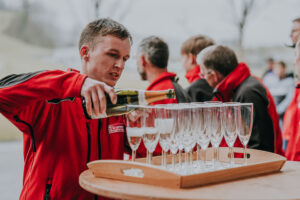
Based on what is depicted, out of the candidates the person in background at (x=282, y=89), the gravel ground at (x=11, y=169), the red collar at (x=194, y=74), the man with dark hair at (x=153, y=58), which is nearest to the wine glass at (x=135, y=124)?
the man with dark hair at (x=153, y=58)

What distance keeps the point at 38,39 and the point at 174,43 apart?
77.0 inches

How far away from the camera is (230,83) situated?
2584mm

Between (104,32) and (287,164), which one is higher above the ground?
(104,32)

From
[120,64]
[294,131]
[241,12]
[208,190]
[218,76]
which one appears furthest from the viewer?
[241,12]

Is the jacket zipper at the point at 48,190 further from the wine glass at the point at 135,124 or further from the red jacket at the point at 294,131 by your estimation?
the red jacket at the point at 294,131

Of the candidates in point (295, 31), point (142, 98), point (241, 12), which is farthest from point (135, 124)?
point (241, 12)

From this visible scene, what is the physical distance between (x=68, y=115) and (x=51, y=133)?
0.35ft

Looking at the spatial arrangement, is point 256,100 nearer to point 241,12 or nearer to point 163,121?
point 163,121

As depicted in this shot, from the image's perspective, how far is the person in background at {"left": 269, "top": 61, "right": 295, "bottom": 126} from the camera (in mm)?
4782

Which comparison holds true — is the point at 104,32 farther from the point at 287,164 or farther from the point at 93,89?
the point at 287,164

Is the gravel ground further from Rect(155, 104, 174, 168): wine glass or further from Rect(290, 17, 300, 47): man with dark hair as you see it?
Rect(290, 17, 300, 47): man with dark hair

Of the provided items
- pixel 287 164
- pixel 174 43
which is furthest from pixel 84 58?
pixel 174 43

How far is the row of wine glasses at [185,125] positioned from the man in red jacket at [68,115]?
16 centimetres

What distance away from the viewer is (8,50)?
505 centimetres
